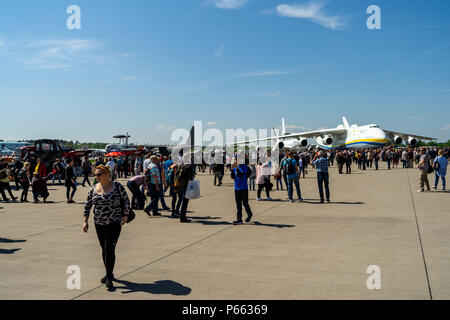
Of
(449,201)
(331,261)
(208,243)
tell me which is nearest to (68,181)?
(208,243)

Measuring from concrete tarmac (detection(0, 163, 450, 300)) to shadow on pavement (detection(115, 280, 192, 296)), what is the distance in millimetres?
13

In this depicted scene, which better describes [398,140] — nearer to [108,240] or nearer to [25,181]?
[25,181]

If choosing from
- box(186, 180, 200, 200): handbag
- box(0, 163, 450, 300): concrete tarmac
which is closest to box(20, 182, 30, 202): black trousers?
box(0, 163, 450, 300): concrete tarmac

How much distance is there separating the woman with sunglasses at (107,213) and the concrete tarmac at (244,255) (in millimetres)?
405

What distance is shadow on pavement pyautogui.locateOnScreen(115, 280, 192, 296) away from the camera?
14.7 feet

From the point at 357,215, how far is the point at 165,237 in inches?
203

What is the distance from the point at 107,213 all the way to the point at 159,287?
1173 mm

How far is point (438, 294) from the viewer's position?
13.8 ft

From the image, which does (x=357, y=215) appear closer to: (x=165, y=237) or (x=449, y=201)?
(x=449, y=201)

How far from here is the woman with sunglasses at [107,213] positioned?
15.6ft

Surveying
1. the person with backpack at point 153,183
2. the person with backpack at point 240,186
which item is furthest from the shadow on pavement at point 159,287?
the person with backpack at point 153,183

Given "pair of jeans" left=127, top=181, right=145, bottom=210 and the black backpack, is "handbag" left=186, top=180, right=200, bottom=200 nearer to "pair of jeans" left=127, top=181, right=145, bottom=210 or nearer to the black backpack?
"pair of jeans" left=127, top=181, right=145, bottom=210

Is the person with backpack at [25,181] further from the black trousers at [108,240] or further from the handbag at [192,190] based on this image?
the black trousers at [108,240]

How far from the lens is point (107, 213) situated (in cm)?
477
